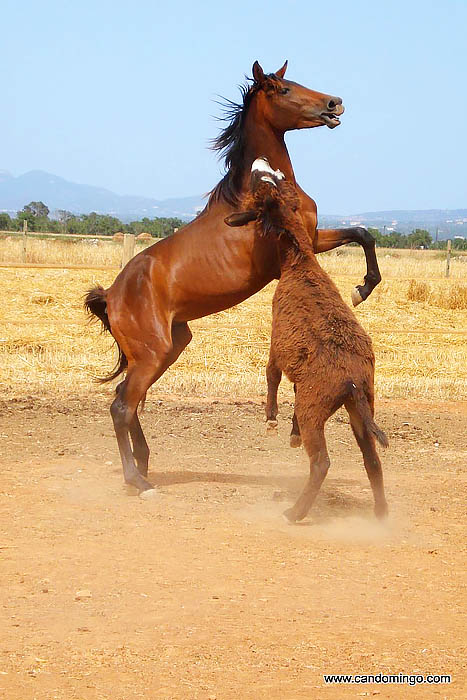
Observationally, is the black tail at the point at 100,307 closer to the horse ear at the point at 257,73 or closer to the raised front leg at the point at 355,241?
the raised front leg at the point at 355,241

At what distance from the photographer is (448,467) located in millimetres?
8633

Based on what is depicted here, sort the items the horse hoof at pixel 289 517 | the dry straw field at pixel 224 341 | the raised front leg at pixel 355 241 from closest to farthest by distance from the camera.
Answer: the horse hoof at pixel 289 517
the raised front leg at pixel 355 241
the dry straw field at pixel 224 341

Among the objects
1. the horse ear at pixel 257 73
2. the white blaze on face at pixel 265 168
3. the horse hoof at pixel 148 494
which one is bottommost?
the horse hoof at pixel 148 494

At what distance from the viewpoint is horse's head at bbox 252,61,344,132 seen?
7.14 meters

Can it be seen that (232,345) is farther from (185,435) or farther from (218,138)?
(218,138)

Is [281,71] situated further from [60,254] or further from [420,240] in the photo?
[420,240]

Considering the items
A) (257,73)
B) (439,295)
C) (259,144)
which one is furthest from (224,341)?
(257,73)

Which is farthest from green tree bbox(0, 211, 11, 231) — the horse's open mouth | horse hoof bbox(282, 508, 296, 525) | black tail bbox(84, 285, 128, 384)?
horse hoof bbox(282, 508, 296, 525)

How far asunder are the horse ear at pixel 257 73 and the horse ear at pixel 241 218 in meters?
1.16

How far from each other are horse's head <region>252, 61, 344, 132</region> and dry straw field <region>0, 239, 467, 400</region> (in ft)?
17.7

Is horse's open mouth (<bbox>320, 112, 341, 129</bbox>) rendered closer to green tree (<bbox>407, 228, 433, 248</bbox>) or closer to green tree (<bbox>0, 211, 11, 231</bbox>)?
green tree (<bbox>0, 211, 11, 231</bbox>)

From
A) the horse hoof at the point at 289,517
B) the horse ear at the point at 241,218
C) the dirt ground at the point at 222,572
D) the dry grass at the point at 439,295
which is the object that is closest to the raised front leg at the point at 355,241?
the horse ear at the point at 241,218

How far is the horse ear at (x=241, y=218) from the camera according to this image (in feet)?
22.7

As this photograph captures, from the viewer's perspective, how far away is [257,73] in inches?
287
